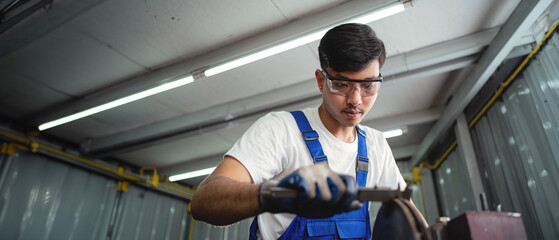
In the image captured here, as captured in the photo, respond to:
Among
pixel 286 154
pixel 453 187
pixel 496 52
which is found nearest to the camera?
pixel 286 154

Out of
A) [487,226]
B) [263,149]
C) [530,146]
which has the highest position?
[530,146]

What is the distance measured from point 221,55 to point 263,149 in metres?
2.65

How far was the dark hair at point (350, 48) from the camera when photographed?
4.64 ft

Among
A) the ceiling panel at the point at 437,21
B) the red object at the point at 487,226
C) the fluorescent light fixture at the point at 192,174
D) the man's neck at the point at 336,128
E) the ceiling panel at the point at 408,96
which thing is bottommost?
the red object at the point at 487,226

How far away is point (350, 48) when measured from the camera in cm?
142

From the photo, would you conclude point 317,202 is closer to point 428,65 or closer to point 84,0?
point 84,0

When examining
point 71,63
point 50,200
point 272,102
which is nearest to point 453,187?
point 272,102

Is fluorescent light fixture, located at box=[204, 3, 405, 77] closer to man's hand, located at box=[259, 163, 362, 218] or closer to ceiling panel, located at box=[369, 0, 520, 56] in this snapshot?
ceiling panel, located at box=[369, 0, 520, 56]

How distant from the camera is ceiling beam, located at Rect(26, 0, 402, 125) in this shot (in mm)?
3094

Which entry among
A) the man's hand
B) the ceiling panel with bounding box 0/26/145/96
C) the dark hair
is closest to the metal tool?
the man's hand

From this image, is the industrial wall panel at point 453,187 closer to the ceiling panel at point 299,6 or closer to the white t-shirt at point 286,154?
the ceiling panel at point 299,6

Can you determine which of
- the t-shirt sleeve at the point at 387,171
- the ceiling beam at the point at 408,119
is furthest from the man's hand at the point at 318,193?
the ceiling beam at the point at 408,119

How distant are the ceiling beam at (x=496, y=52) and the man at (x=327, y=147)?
2.14 meters

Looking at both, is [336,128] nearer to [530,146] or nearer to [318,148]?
[318,148]
